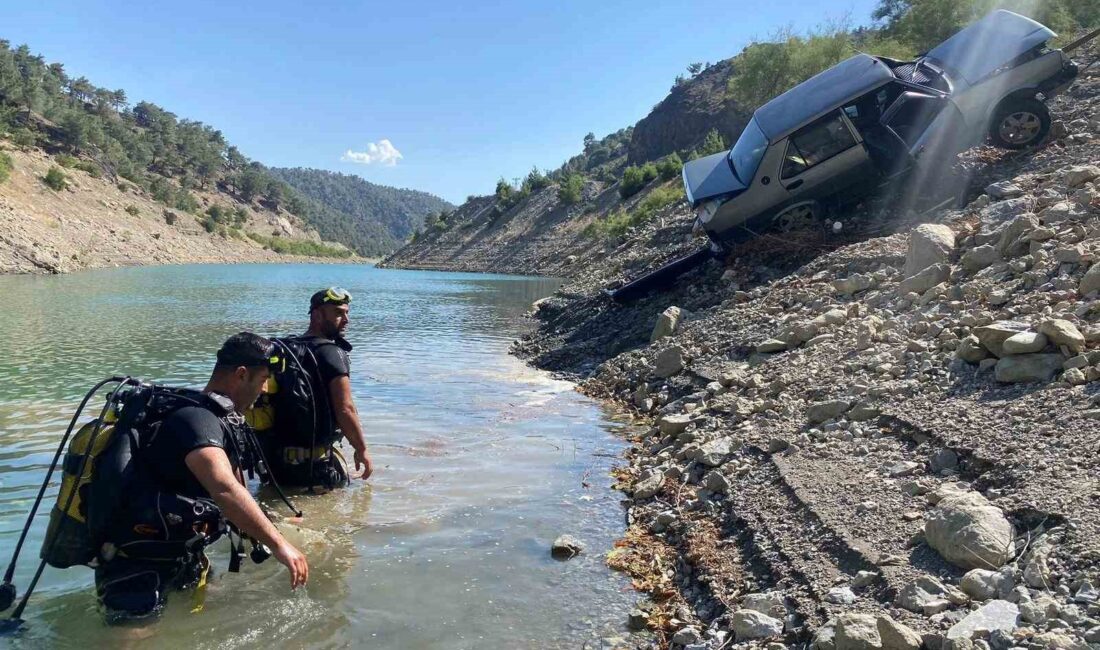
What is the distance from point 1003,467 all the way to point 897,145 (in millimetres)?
8587

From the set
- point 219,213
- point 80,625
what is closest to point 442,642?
point 80,625

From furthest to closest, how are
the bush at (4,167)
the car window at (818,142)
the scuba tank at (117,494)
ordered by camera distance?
the bush at (4,167)
the car window at (818,142)
the scuba tank at (117,494)

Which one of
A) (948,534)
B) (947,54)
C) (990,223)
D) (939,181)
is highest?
(947,54)

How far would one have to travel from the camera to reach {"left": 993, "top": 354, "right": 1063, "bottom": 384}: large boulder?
5066mm

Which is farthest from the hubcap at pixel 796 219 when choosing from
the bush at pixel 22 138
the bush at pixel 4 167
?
the bush at pixel 22 138

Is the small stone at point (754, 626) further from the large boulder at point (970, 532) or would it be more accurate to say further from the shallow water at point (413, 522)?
the large boulder at point (970, 532)

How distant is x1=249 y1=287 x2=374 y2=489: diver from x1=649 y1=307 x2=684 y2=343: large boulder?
627 cm

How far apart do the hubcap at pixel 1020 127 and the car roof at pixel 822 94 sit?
1893 millimetres

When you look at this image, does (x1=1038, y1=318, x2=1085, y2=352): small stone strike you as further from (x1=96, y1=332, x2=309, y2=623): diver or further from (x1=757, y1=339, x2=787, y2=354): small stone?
(x1=96, y1=332, x2=309, y2=623): diver

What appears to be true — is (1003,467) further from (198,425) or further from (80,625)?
(80,625)

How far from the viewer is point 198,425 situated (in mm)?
3443

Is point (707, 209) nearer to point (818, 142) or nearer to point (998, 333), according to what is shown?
point (818, 142)

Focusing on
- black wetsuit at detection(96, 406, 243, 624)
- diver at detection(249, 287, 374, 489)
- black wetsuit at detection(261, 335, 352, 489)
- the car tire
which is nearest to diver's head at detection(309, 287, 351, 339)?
diver at detection(249, 287, 374, 489)

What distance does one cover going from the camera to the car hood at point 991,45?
11.1 meters
